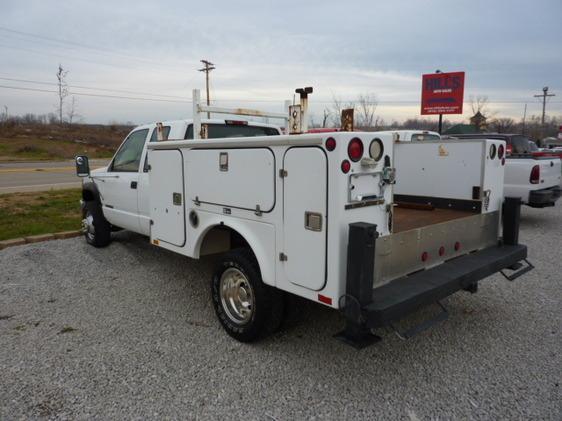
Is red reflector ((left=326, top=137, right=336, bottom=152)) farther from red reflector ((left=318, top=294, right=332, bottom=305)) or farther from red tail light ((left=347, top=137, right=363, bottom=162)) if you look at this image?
red reflector ((left=318, top=294, right=332, bottom=305))

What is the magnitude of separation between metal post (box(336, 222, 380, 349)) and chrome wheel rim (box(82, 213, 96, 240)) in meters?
5.08

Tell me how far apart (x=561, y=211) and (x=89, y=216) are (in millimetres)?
10515

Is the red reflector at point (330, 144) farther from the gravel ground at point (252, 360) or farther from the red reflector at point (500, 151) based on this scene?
the red reflector at point (500, 151)

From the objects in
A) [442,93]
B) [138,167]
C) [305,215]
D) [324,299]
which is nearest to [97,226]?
[138,167]

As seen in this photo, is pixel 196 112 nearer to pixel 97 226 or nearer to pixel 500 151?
pixel 500 151

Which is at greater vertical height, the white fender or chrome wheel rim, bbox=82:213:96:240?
the white fender

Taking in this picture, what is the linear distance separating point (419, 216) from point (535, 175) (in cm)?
598

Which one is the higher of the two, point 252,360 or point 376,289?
point 376,289

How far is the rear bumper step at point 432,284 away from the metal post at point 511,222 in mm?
73

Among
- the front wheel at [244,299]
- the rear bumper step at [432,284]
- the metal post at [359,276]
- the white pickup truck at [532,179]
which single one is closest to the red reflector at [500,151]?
the rear bumper step at [432,284]

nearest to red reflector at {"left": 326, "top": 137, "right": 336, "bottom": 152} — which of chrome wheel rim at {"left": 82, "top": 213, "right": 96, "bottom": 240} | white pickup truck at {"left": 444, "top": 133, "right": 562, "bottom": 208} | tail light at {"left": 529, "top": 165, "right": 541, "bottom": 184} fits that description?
chrome wheel rim at {"left": 82, "top": 213, "right": 96, "bottom": 240}

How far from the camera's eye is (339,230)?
2.80 meters

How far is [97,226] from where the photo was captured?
670cm

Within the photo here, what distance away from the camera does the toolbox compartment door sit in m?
4.26
